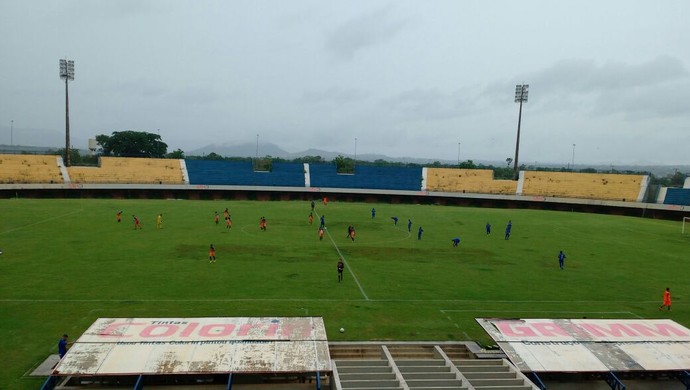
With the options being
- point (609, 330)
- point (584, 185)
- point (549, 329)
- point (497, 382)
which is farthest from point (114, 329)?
point (584, 185)

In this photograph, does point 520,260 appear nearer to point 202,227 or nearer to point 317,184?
point 202,227

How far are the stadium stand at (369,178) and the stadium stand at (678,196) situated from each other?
31.2 meters

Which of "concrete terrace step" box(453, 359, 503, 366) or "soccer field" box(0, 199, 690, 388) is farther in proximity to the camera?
"soccer field" box(0, 199, 690, 388)

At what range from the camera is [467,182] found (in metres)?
69.8

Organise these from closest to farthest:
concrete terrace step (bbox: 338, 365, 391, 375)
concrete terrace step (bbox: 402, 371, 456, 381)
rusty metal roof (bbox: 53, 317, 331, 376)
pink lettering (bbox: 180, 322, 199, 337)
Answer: rusty metal roof (bbox: 53, 317, 331, 376) < concrete terrace step (bbox: 402, 371, 456, 381) < concrete terrace step (bbox: 338, 365, 391, 375) < pink lettering (bbox: 180, 322, 199, 337)

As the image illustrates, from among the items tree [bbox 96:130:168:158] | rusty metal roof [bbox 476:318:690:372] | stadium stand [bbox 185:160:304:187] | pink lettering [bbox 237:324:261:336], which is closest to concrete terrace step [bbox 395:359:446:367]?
rusty metal roof [bbox 476:318:690:372]

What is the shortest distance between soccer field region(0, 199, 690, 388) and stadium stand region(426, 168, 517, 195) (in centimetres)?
2434

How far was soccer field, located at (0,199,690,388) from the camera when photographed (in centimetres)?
1791

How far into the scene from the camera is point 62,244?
96.3 feet

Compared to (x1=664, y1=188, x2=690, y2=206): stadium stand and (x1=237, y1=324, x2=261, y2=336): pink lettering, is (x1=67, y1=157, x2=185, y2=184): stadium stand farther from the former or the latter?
(x1=664, y1=188, x2=690, y2=206): stadium stand

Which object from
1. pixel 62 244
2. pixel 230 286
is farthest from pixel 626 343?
pixel 62 244

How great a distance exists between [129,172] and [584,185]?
6223cm

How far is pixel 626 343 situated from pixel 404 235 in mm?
23559

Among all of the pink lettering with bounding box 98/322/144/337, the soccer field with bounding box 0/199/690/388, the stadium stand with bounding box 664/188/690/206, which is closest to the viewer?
the pink lettering with bounding box 98/322/144/337
